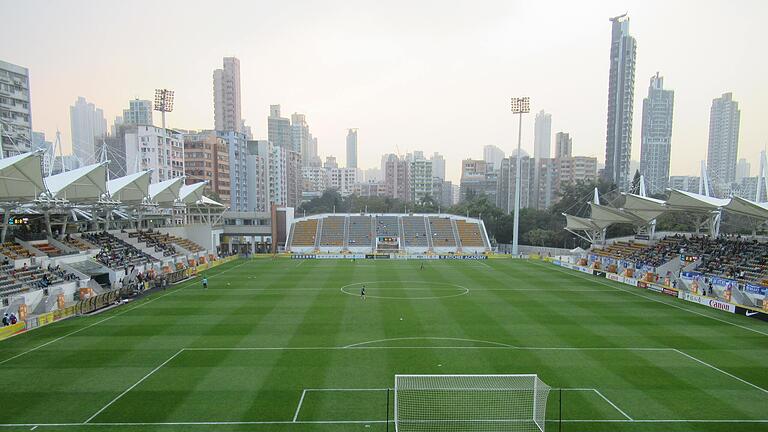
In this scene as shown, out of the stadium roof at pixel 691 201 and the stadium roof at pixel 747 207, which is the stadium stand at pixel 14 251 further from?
the stadium roof at pixel 747 207

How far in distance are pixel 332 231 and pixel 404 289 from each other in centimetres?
3342

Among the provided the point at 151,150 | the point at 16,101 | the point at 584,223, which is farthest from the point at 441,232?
the point at 16,101

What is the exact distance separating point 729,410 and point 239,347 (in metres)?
16.6

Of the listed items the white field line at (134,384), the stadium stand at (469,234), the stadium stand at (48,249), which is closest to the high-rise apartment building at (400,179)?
the stadium stand at (469,234)

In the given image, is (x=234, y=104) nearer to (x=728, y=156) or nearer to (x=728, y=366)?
(x=728, y=156)

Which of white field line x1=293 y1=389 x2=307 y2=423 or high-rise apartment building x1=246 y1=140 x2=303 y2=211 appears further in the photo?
high-rise apartment building x1=246 y1=140 x2=303 y2=211

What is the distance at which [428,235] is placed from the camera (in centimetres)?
6272

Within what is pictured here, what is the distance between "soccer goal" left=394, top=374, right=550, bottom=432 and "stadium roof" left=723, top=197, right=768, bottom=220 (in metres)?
23.1

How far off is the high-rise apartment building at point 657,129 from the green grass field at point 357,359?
3943 inches

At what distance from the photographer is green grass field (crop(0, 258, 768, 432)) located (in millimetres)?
12016

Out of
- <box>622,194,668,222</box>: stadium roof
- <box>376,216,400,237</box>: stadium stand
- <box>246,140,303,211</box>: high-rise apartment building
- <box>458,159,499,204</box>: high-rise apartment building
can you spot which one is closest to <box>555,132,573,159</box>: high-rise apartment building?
<box>458,159,499,204</box>: high-rise apartment building

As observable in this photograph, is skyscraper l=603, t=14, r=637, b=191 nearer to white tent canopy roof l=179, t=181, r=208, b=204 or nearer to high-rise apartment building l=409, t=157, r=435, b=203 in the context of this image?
high-rise apartment building l=409, t=157, r=435, b=203

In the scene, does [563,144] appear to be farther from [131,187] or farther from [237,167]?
[131,187]

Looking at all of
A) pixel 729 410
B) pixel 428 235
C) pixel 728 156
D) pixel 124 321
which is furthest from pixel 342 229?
pixel 728 156
